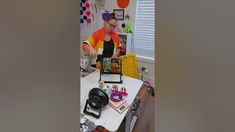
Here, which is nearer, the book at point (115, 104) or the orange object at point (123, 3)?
the book at point (115, 104)

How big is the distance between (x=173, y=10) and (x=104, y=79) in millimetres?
1735

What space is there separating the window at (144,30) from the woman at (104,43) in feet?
3.05

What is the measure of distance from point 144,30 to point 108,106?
216 centimetres

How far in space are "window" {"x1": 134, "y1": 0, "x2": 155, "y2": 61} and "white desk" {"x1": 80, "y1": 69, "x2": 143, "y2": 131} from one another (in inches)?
51.6

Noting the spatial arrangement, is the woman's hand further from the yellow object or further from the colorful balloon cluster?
the colorful balloon cluster

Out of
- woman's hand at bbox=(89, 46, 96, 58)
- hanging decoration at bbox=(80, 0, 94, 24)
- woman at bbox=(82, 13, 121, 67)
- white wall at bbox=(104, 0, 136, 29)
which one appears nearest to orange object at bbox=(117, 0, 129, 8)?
white wall at bbox=(104, 0, 136, 29)

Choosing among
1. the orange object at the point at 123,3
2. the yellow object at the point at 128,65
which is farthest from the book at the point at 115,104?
the orange object at the point at 123,3

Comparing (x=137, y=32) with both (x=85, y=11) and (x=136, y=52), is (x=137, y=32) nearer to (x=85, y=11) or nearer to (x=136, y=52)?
(x=136, y=52)

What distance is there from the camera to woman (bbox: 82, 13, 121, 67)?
2.67 metres

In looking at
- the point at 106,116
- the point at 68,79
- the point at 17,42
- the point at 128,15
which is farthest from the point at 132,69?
the point at 17,42

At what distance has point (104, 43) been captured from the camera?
2742 millimetres

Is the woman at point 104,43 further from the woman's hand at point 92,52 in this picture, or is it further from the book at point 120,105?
the book at point 120,105

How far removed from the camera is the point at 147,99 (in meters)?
3.37

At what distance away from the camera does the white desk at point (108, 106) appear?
1508 mm
